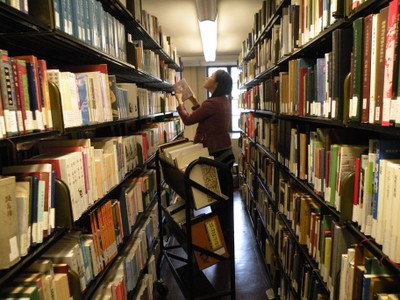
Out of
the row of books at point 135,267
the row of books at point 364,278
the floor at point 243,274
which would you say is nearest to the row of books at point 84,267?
the row of books at point 135,267

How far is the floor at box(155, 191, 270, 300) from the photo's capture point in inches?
104

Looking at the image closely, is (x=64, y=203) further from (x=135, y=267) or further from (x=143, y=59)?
(x=143, y=59)

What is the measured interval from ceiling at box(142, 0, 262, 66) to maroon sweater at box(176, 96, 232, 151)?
4.76ft

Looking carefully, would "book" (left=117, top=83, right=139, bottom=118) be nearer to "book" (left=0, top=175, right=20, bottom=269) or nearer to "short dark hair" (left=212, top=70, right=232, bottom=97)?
"short dark hair" (left=212, top=70, right=232, bottom=97)

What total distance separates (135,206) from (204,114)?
105cm

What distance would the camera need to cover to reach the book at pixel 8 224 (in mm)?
817

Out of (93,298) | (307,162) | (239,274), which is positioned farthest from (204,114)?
(93,298)

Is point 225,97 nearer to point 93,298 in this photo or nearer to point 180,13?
point 180,13

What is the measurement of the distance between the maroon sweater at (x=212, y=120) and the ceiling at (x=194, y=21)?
1.45m

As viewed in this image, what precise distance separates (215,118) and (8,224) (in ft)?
7.26

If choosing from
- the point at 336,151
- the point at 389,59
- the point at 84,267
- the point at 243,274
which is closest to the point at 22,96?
the point at 84,267

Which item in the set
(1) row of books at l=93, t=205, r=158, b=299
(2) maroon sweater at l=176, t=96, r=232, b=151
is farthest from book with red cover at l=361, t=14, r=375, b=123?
(2) maroon sweater at l=176, t=96, r=232, b=151

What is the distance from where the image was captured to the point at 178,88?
325cm

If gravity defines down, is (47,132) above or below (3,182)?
above
